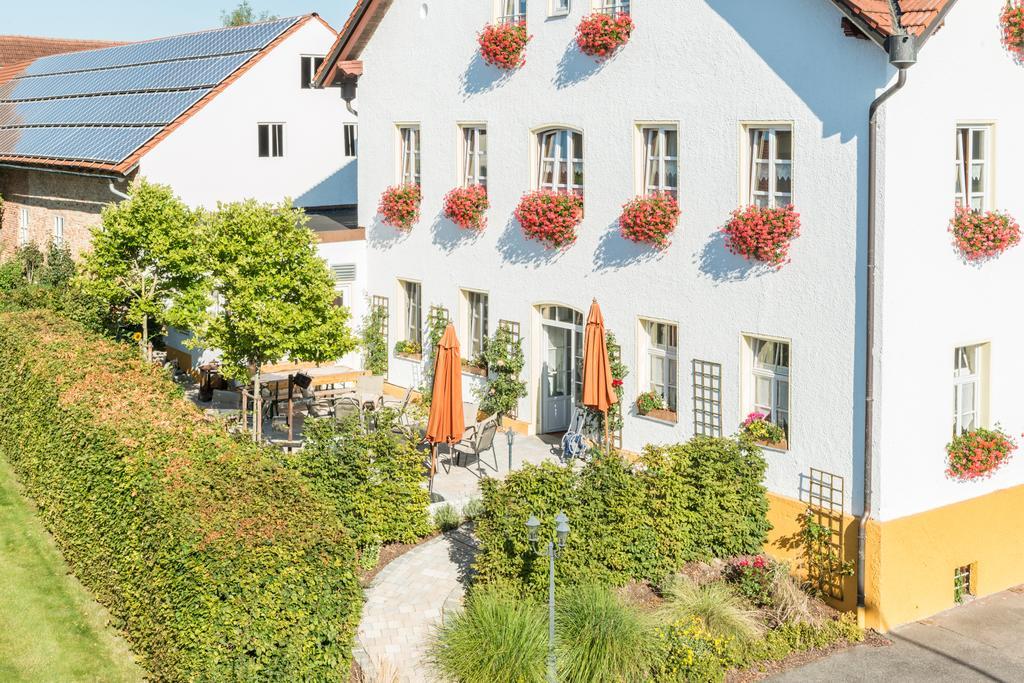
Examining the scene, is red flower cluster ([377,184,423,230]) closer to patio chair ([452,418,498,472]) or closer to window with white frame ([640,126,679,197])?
patio chair ([452,418,498,472])

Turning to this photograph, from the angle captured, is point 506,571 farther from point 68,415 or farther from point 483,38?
point 483,38

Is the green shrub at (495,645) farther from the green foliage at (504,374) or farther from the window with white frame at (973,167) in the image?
the green foliage at (504,374)

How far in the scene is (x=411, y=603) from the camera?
1444cm

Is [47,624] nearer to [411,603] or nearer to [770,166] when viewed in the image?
[411,603]

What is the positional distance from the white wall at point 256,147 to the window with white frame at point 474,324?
7.54 meters

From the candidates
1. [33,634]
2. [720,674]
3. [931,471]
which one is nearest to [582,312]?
[931,471]

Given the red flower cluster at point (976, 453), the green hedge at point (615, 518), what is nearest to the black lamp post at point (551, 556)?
the green hedge at point (615, 518)

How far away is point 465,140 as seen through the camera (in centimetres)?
2153

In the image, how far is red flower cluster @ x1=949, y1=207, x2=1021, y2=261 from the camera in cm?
1491

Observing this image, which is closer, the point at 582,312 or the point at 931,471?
the point at 931,471

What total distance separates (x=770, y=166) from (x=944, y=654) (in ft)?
19.5

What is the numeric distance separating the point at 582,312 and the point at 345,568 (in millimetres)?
7603

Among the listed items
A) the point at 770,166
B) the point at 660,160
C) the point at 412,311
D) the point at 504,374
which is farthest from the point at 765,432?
the point at 412,311

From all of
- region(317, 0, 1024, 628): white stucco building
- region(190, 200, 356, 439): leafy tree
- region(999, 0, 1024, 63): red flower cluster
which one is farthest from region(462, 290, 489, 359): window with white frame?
region(999, 0, 1024, 63): red flower cluster
